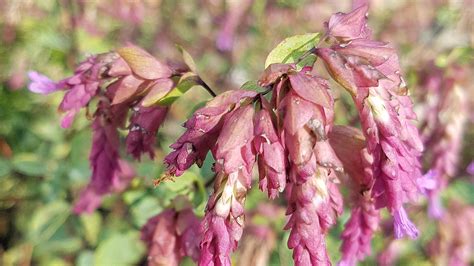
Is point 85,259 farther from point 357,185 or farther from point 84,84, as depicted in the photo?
point 357,185

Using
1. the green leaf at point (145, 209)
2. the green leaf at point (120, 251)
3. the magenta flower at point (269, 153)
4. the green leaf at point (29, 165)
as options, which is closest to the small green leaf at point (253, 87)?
the magenta flower at point (269, 153)

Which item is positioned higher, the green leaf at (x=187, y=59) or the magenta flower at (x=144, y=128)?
the green leaf at (x=187, y=59)

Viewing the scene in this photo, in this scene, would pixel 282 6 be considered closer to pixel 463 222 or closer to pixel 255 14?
pixel 255 14

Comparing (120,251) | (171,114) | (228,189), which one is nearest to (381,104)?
(228,189)

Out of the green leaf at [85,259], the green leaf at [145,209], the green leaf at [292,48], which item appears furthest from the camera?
the green leaf at [85,259]

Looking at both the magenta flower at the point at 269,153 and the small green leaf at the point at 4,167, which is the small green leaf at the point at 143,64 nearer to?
the magenta flower at the point at 269,153
